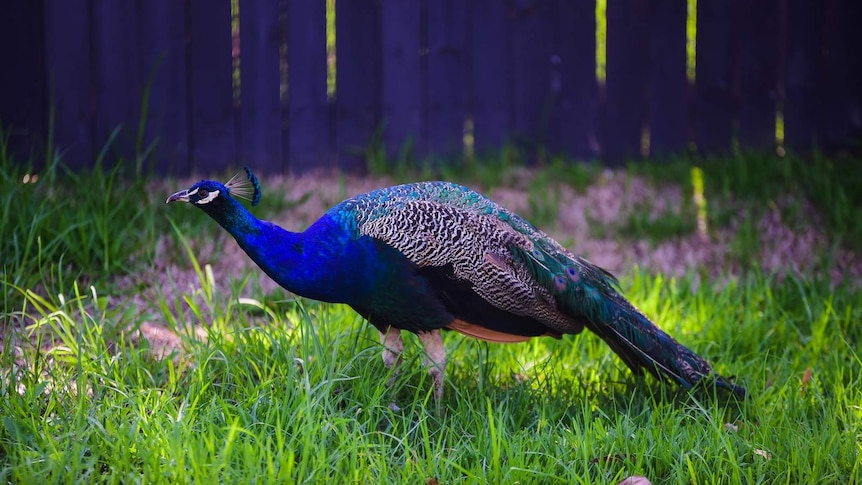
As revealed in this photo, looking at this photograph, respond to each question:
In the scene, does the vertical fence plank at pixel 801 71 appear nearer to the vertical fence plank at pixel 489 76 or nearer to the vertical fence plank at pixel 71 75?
the vertical fence plank at pixel 489 76

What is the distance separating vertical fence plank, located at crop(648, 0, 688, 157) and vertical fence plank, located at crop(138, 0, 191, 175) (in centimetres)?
302

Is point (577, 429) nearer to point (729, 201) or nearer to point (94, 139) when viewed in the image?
point (729, 201)

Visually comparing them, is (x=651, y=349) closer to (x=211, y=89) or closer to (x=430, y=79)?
(x=430, y=79)

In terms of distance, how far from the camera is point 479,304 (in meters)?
3.50

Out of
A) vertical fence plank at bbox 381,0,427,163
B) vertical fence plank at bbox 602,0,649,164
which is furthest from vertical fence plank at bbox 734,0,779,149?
vertical fence plank at bbox 381,0,427,163

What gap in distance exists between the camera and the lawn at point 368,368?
2.97 m

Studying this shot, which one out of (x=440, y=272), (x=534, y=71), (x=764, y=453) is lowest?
(x=764, y=453)

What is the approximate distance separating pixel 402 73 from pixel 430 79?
0.19 metres

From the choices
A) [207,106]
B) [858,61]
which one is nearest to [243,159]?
[207,106]

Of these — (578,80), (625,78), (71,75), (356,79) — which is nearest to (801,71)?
(625,78)

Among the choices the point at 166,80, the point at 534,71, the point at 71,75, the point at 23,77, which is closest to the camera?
the point at 23,77

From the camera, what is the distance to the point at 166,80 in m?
5.82

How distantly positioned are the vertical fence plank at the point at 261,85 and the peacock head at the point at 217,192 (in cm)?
280

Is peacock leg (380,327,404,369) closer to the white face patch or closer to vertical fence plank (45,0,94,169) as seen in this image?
the white face patch
